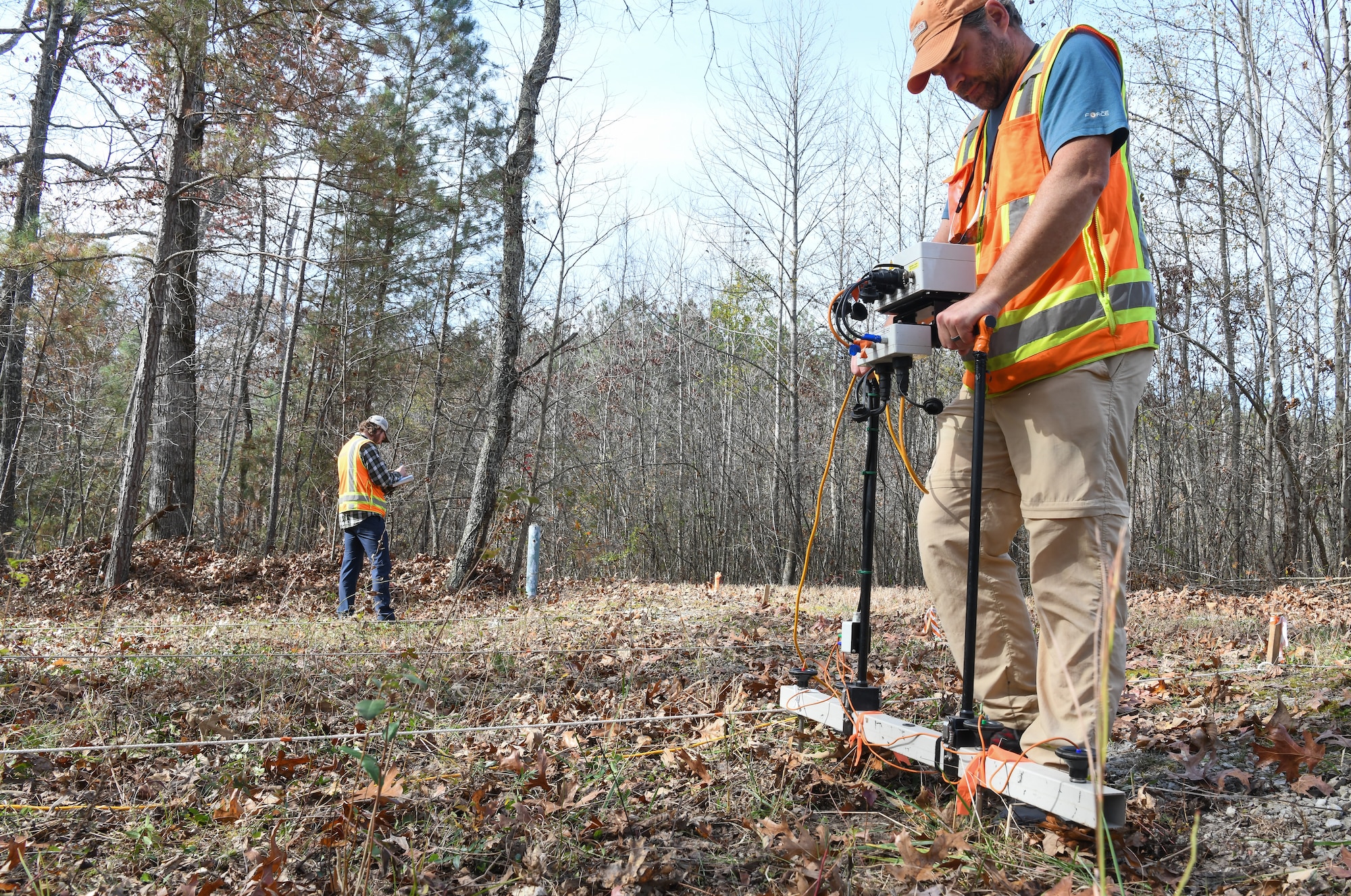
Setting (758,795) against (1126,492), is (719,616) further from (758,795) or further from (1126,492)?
(1126,492)

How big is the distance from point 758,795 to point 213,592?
31.0 feet

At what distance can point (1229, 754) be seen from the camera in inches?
104

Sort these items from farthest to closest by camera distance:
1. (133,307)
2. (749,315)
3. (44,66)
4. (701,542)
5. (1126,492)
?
1. (749,315)
2. (701,542)
3. (133,307)
4. (44,66)
5. (1126,492)

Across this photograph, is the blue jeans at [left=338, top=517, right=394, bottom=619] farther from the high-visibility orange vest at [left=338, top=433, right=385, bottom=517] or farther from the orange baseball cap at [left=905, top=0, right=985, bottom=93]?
the orange baseball cap at [left=905, top=0, right=985, bottom=93]

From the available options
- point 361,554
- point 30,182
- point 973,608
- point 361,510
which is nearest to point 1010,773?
point 973,608

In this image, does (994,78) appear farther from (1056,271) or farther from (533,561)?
(533,561)

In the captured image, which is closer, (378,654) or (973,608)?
(973,608)

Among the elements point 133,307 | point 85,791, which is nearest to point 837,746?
point 85,791

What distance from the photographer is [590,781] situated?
2617mm

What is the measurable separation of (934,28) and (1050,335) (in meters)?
0.96

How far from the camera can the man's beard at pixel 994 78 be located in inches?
93.7

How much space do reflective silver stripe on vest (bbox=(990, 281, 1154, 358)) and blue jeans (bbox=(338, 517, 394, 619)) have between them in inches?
257

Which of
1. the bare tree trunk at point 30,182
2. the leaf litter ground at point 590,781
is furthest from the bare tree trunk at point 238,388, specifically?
the leaf litter ground at point 590,781

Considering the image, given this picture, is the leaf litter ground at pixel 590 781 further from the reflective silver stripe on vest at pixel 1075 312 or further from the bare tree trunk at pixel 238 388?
the bare tree trunk at pixel 238 388
